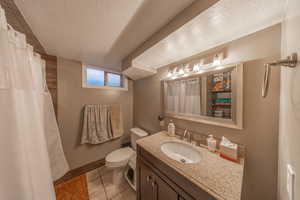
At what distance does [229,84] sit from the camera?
0.89 metres

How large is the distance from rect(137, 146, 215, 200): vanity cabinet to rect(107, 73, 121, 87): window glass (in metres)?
1.51

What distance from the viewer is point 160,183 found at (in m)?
0.80

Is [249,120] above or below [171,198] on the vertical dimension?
above

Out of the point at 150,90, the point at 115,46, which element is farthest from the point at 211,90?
the point at 115,46

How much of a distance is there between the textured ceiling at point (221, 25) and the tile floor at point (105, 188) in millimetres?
1969

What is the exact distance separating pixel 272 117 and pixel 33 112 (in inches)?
68.0

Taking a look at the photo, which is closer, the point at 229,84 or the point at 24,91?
the point at 24,91

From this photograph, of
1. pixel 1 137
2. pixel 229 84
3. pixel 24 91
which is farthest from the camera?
pixel 229 84

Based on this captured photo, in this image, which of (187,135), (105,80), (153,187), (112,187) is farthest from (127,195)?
(105,80)

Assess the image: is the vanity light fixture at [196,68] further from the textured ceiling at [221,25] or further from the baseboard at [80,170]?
the baseboard at [80,170]

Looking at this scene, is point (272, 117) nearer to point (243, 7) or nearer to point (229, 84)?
point (229, 84)

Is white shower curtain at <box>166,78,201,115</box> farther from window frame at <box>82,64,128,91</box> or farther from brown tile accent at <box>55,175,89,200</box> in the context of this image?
brown tile accent at <box>55,175,89,200</box>

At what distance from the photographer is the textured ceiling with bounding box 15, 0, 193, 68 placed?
696mm

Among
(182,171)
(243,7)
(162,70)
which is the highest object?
(243,7)
